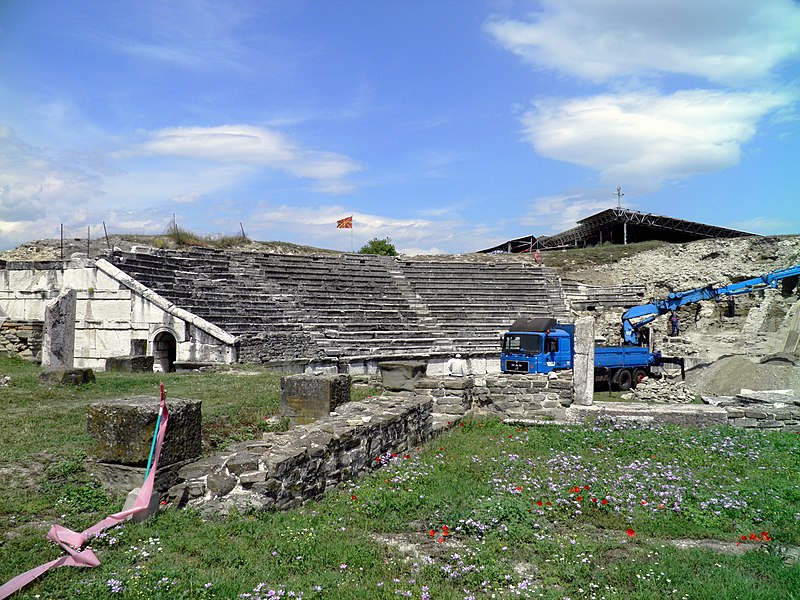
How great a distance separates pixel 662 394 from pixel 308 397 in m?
10.5

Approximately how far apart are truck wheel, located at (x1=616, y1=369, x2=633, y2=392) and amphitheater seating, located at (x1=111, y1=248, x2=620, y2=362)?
4929mm

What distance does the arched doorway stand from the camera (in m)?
17.0

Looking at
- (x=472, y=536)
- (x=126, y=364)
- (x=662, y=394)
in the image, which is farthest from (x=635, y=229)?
(x=472, y=536)

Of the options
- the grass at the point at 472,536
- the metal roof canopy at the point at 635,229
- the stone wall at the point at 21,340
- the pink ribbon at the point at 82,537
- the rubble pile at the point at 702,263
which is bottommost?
the grass at the point at 472,536

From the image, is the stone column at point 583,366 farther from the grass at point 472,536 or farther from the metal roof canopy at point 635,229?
the metal roof canopy at point 635,229

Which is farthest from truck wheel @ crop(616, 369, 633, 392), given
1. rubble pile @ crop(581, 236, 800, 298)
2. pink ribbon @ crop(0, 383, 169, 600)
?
pink ribbon @ crop(0, 383, 169, 600)

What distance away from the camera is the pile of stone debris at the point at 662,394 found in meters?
14.3

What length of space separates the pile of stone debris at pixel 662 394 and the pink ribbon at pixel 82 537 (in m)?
13.0

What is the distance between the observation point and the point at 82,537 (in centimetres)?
384

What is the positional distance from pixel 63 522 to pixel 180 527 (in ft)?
2.88

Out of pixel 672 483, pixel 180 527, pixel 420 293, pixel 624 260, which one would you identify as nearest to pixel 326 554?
pixel 180 527

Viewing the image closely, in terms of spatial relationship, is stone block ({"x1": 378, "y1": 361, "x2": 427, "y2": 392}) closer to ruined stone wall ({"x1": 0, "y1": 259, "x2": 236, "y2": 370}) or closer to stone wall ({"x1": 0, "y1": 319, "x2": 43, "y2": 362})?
ruined stone wall ({"x1": 0, "y1": 259, "x2": 236, "y2": 370})

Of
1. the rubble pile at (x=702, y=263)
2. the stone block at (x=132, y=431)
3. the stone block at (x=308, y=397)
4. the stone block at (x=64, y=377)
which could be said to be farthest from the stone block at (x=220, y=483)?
the rubble pile at (x=702, y=263)

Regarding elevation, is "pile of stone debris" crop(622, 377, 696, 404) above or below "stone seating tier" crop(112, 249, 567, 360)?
below
